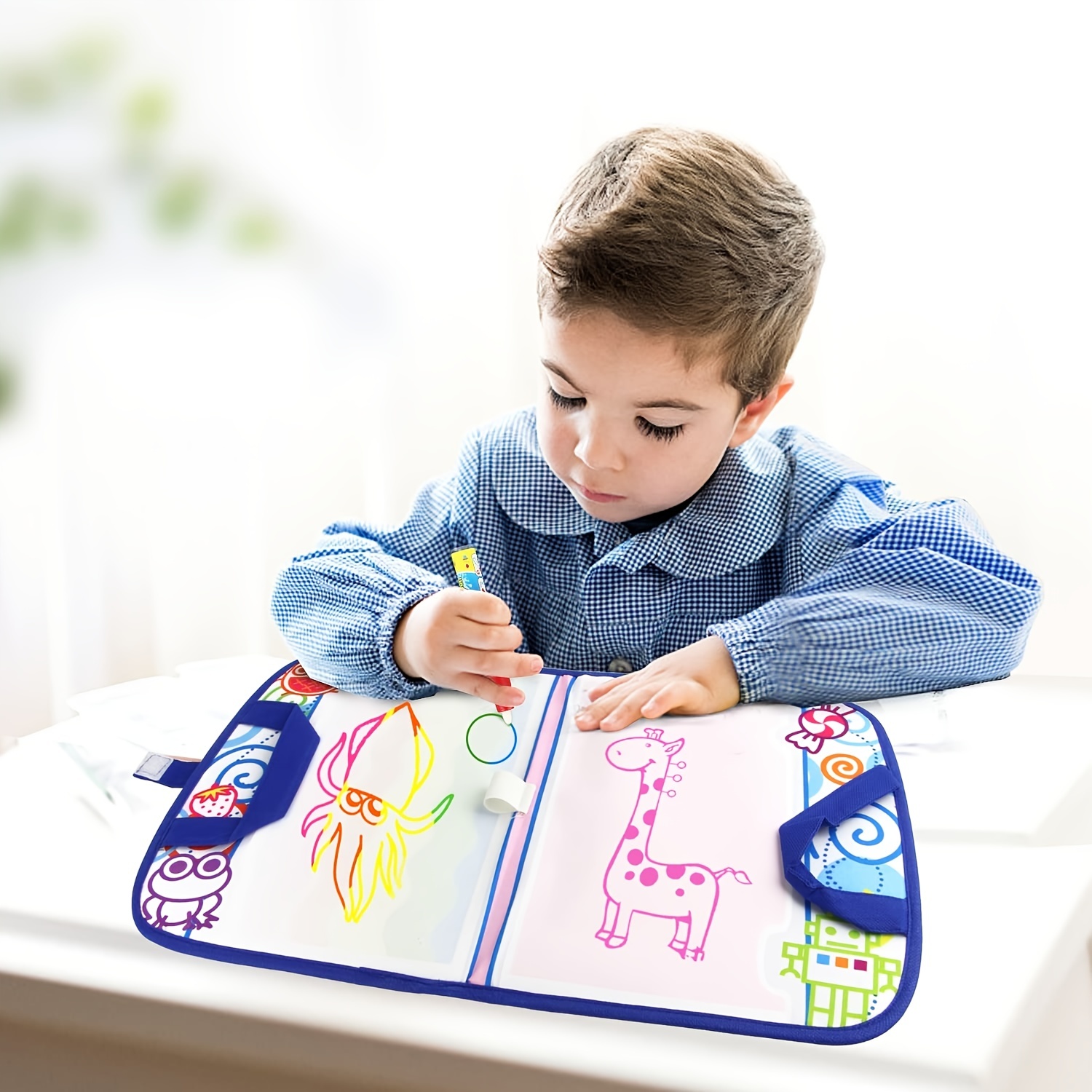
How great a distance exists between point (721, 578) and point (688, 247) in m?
0.25

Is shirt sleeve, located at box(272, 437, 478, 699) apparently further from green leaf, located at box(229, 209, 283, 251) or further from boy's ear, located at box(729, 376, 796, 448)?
green leaf, located at box(229, 209, 283, 251)

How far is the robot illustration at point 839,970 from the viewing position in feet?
1.54

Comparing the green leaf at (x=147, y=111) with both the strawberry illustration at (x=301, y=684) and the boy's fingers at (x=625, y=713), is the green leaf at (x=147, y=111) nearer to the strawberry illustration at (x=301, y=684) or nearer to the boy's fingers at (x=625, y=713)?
the strawberry illustration at (x=301, y=684)

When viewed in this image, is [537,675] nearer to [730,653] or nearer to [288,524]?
[730,653]

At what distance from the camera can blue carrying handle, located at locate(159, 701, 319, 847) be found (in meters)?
0.58

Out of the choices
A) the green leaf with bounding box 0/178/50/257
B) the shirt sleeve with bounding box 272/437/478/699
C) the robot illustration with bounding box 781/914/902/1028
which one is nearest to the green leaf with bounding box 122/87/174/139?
the green leaf with bounding box 0/178/50/257

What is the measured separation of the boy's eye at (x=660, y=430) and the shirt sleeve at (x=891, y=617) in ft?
0.39

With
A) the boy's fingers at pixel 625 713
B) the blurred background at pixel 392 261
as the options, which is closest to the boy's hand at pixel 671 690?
the boy's fingers at pixel 625 713

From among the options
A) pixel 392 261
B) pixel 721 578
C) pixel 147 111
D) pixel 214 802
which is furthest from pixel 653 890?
pixel 147 111

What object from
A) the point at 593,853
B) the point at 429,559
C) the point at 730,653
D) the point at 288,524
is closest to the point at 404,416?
the point at 288,524

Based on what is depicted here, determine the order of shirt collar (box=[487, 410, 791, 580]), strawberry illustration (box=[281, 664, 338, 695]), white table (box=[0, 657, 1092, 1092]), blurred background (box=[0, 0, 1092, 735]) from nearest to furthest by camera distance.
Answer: white table (box=[0, 657, 1092, 1092])
strawberry illustration (box=[281, 664, 338, 695])
shirt collar (box=[487, 410, 791, 580])
blurred background (box=[0, 0, 1092, 735])

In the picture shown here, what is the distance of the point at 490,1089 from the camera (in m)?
0.48

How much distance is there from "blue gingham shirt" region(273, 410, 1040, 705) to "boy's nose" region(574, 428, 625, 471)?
11 centimetres

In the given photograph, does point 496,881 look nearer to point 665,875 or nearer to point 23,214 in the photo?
point 665,875
